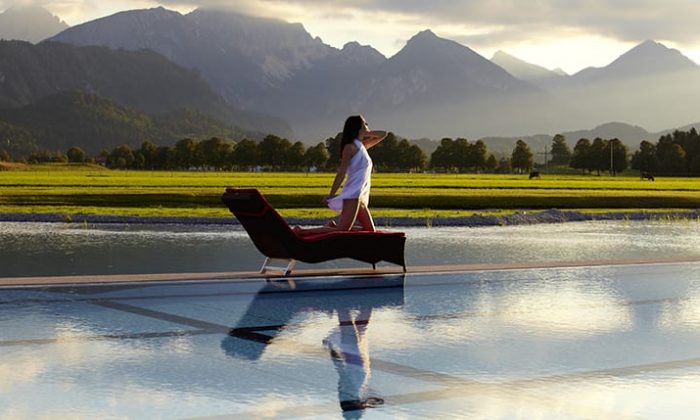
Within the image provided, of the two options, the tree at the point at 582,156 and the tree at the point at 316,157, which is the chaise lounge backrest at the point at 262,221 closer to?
the tree at the point at 582,156

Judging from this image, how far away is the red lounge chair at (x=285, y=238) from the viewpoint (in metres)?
11.9

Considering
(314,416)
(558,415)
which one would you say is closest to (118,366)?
(314,416)

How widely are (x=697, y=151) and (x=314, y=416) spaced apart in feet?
477

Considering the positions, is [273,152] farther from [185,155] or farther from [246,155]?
[185,155]

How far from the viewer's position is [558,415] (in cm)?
565

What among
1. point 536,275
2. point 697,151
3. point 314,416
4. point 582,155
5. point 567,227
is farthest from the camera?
point 582,155

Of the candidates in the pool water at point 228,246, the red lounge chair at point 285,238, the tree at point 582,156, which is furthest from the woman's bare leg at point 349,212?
the tree at point 582,156

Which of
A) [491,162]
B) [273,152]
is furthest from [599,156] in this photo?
[273,152]

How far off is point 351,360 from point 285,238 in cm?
481

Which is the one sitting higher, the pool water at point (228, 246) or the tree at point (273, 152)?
the tree at point (273, 152)

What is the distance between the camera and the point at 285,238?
1198 centimetres

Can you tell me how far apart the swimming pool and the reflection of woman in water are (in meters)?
0.02

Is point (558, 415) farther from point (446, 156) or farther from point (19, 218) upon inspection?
point (446, 156)

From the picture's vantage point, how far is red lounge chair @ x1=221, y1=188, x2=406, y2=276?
39.1ft
